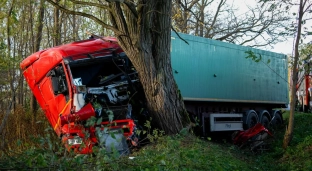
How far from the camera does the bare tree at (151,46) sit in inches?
429

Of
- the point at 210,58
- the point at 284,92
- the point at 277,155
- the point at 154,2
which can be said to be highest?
the point at 154,2

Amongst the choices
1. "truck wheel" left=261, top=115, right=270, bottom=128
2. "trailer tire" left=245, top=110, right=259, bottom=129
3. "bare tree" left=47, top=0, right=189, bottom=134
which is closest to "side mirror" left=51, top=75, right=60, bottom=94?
"bare tree" left=47, top=0, right=189, bottom=134

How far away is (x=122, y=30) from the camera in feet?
36.1

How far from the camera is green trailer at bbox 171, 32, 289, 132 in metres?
14.2

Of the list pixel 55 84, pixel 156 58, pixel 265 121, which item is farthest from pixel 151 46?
pixel 265 121

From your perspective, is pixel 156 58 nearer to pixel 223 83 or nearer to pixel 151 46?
pixel 151 46

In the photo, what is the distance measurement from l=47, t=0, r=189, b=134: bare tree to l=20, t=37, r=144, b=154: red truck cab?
0.52 m

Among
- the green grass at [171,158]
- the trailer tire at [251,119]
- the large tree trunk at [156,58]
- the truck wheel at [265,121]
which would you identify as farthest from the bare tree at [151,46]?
the truck wheel at [265,121]

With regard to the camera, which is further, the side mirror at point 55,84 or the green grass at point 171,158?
the side mirror at point 55,84

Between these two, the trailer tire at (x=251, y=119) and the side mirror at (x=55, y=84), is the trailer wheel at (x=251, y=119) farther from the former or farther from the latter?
the side mirror at (x=55, y=84)

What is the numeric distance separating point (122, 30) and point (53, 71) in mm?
1853

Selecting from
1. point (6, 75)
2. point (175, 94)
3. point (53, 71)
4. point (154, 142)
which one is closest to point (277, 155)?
point (175, 94)

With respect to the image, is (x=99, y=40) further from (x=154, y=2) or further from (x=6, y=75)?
(x=6, y=75)

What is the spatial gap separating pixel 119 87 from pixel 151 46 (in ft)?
4.07
